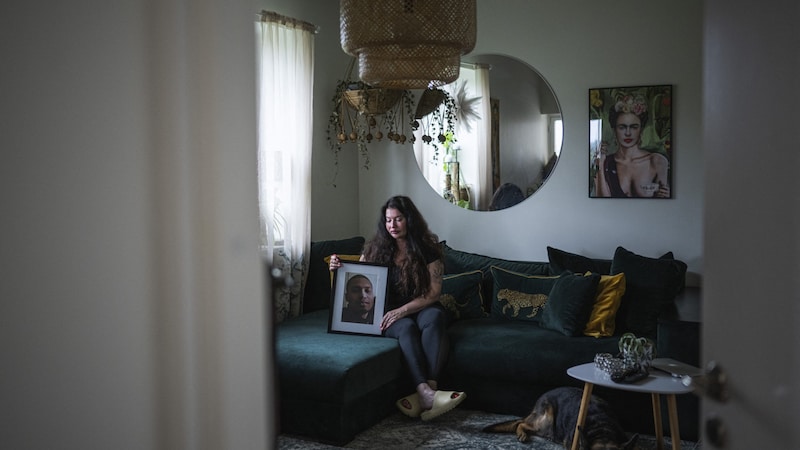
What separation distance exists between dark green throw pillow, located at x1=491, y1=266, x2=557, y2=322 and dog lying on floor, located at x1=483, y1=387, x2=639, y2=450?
72cm

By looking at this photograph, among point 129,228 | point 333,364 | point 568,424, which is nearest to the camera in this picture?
point 129,228

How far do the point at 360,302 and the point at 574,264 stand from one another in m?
1.26

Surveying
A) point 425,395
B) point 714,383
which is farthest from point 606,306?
point 714,383

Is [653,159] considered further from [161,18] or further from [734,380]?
[161,18]

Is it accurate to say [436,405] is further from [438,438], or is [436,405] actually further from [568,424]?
[568,424]

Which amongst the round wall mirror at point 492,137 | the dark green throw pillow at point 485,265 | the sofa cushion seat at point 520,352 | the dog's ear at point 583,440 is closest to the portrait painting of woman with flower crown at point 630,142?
the round wall mirror at point 492,137

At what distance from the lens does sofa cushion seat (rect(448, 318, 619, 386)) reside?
149 inches

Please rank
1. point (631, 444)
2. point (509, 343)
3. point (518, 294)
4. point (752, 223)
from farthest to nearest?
point (518, 294) → point (509, 343) → point (631, 444) → point (752, 223)

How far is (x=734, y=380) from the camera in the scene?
96cm

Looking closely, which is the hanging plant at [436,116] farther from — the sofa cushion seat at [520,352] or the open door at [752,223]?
the open door at [752,223]

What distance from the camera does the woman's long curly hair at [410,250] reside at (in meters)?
4.23

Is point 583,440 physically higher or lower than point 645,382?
lower

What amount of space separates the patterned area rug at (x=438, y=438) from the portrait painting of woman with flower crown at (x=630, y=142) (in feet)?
5.25

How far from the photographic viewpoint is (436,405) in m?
3.81
